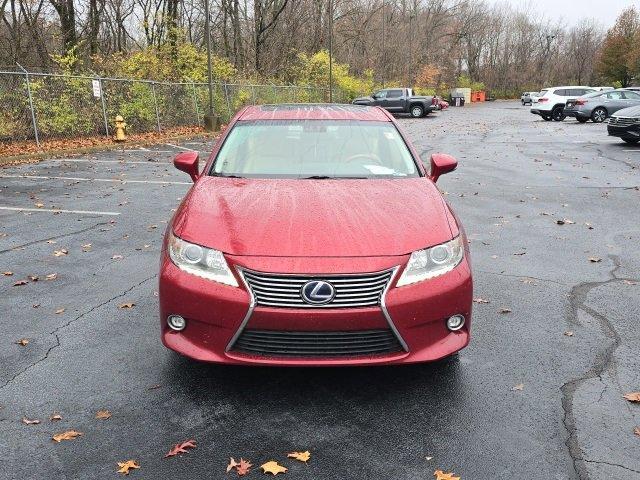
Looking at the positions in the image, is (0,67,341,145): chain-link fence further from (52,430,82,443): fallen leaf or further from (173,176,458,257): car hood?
(52,430,82,443): fallen leaf

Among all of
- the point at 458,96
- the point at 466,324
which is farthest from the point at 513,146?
the point at 458,96

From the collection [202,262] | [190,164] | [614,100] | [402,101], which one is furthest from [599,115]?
[202,262]

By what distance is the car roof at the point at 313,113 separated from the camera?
4.79m

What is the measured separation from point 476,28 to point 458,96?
90.3ft

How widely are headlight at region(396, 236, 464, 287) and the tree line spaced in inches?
799

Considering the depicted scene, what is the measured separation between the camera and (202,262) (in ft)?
9.89

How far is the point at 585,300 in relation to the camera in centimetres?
461

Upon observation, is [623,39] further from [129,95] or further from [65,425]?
[65,425]

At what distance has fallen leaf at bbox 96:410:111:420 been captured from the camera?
2941mm

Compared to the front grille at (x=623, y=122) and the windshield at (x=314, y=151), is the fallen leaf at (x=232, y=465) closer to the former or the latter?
the windshield at (x=314, y=151)

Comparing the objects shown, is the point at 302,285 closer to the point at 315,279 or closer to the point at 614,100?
the point at 315,279

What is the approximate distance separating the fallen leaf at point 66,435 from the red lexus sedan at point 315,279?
610 mm

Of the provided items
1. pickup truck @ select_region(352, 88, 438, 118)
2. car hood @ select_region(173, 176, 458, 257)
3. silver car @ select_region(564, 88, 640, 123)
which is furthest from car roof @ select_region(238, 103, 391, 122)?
pickup truck @ select_region(352, 88, 438, 118)

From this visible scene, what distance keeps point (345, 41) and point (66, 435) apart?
53.9 metres
